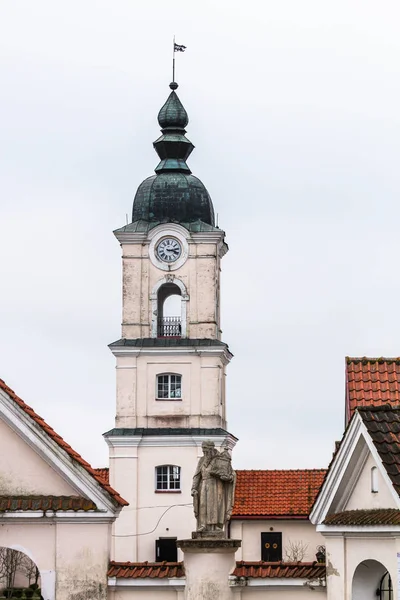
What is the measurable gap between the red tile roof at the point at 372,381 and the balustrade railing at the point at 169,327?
4654 centimetres

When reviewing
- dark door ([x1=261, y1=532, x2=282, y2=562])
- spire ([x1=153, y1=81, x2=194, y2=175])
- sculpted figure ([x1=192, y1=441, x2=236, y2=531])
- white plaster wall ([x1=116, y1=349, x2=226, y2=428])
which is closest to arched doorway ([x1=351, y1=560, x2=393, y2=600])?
sculpted figure ([x1=192, y1=441, x2=236, y2=531])

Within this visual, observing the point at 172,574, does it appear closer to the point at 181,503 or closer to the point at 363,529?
the point at 363,529

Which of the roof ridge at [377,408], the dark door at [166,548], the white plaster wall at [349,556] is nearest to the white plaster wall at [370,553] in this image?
the white plaster wall at [349,556]

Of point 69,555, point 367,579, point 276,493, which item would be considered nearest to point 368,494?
point 367,579

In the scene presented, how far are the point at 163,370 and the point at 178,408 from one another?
1901 mm

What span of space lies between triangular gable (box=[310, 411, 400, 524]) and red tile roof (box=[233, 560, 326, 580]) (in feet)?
2.94

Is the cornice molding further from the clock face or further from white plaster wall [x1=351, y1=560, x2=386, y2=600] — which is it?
white plaster wall [x1=351, y1=560, x2=386, y2=600]

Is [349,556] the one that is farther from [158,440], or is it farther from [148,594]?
[158,440]

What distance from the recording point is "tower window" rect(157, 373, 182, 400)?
76.3m

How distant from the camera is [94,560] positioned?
29.0 meters

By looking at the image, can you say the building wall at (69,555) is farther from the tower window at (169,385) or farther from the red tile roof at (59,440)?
the tower window at (169,385)

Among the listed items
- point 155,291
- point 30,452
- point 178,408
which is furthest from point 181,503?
point 30,452

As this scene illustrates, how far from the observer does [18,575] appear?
1179 inches

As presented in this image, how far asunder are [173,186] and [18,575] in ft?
166
